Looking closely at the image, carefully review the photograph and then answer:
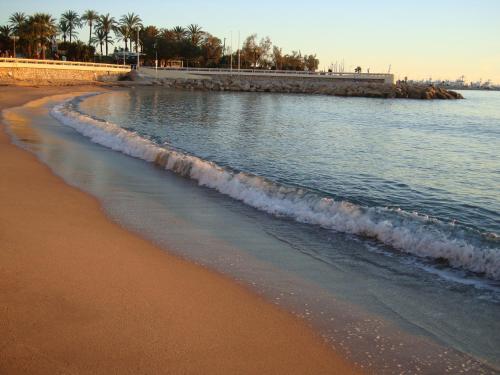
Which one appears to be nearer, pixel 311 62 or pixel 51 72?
pixel 51 72

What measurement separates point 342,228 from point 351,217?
0.98 ft

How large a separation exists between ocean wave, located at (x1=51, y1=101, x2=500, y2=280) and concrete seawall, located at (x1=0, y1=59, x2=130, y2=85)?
5151 centimetres

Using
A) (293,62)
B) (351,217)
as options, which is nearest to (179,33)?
(293,62)

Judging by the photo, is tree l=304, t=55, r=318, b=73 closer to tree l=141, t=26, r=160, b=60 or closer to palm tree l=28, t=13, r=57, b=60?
tree l=141, t=26, r=160, b=60

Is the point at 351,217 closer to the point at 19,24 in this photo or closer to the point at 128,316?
the point at 128,316

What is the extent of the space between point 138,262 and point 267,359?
8.34 ft

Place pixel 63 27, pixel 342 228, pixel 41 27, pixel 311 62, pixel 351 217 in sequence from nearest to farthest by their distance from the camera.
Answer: pixel 342 228
pixel 351 217
pixel 41 27
pixel 63 27
pixel 311 62

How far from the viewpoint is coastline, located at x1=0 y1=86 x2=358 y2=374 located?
12.1 feet

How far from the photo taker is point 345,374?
12.2 feet

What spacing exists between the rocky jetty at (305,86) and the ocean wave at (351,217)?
72.3 metres

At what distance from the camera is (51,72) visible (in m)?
65.5

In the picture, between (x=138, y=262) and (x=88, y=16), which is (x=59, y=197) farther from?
(x=88, y=16)

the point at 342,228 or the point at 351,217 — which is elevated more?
the point at 351,217

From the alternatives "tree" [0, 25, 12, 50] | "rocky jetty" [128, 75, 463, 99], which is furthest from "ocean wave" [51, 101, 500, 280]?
"tree" [0, 25, 12, 50]
